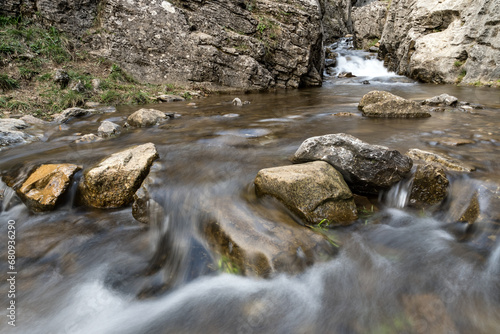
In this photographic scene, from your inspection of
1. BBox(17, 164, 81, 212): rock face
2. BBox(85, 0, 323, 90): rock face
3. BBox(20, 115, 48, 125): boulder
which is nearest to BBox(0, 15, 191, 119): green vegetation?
BBox(20, 115, 48, 125): boulder

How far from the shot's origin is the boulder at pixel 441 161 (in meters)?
2.59

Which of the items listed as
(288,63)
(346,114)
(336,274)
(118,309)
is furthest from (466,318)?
(288,63)

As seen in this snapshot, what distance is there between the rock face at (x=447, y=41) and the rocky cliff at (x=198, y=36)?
6.38m

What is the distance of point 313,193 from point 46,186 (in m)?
2.74

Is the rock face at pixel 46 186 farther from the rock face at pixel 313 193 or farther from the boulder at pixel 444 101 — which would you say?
the boulder at pixel 444 101

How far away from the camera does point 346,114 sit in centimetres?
576

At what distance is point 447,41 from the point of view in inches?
496

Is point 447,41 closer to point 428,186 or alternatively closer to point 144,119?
point 428,186

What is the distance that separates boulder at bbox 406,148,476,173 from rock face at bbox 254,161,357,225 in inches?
45.8

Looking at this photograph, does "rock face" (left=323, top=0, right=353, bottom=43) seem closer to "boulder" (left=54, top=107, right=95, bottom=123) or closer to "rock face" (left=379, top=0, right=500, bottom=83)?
"rock face" (left=379, top=0, right=500, bottom=83)

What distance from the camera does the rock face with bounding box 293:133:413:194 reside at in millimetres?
2434

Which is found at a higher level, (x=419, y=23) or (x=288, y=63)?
(x=419, y=23)

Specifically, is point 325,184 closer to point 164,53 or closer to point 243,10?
point 164,53

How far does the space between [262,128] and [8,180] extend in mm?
3709
